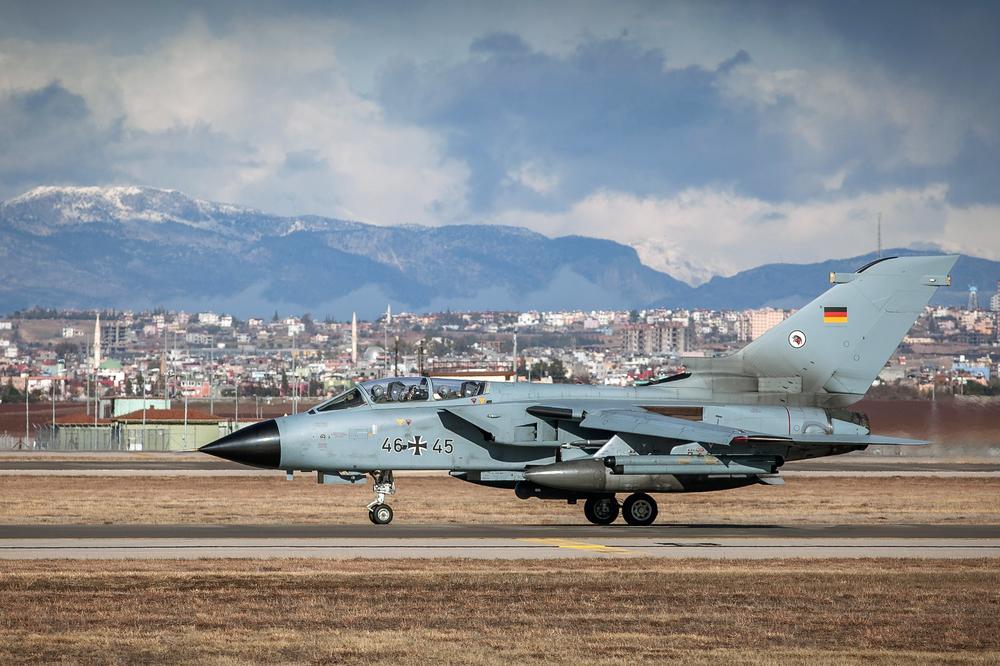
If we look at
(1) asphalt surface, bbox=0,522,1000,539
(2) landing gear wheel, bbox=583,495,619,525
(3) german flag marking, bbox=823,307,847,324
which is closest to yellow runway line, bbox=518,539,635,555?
(1) asphalt surface, bbox=0,522,1000,539

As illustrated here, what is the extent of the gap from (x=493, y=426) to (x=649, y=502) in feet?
11.0

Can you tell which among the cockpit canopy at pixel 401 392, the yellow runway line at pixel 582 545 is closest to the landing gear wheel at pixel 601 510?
the cockpit canopy at pixel 401 392

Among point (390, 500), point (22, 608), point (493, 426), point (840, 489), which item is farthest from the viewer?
point (840, 489)

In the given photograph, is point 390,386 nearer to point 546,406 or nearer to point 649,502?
point 546,406

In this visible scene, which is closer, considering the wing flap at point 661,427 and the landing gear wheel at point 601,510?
the wing flap at point 661,427

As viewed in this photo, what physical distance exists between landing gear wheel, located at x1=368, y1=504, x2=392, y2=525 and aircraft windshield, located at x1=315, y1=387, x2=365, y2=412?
1.99 meters

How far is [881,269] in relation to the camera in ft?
92.4

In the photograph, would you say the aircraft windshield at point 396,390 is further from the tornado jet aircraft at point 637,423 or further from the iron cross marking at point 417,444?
the iron cross marking at point 417,444

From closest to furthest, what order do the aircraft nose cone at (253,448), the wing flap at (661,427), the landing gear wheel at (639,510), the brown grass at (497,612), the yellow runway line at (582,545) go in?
the brown grass at (497,612)
the yellow runway line at (582,545)
the wing flap at (661,427)
the aircraft nose cone at (253,448)
the landing gear wheel at (639,510)

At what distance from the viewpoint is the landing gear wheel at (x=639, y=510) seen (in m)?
26.3

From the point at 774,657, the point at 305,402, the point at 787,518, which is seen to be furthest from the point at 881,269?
the point at 305,402

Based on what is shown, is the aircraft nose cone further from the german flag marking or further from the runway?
the german flag marking

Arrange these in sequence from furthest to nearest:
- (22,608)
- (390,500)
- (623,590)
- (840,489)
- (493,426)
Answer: (840,489) < (390,500) < (493,426) < (623,590) < (22,608)

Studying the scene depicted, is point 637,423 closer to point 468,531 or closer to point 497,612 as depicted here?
point 468,531
